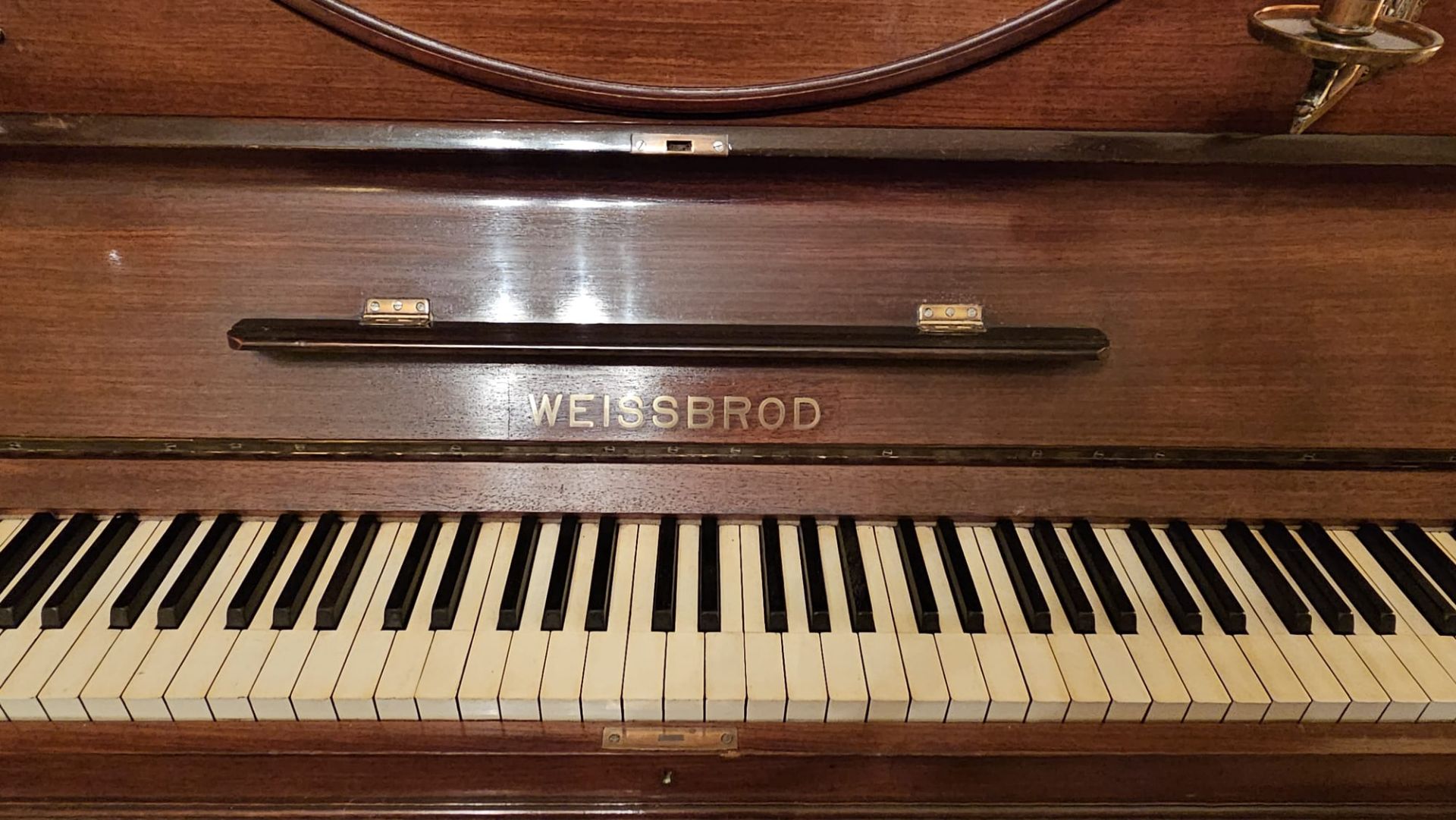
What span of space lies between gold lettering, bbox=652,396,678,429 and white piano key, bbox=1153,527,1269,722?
0.66 metres

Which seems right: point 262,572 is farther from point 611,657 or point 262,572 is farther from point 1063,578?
point 1063,578

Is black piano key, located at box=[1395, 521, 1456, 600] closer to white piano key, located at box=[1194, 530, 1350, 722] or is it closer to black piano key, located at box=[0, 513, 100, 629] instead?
white piano key, located at box=[1194, 530, 1350, 722]

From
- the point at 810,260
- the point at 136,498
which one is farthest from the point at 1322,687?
the point at 136,498

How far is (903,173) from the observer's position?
1.12 m

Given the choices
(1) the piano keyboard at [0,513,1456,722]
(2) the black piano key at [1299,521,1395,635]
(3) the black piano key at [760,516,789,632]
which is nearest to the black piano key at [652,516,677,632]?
(1) the piano keyboard at [0,513,1456,722]

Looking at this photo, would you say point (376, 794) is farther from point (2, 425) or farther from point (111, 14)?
point (111, 14)

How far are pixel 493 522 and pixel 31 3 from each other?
2.50ft

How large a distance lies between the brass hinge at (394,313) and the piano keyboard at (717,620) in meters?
0.25

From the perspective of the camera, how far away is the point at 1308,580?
1.11 metres

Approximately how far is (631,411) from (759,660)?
349mm

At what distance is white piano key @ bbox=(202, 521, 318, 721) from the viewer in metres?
0.95

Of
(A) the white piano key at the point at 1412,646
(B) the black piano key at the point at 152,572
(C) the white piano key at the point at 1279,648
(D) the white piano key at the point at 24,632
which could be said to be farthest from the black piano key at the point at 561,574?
(A) the white piano key at the point at 1412,646

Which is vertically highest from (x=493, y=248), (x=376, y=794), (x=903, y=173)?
(x=903, y=173)

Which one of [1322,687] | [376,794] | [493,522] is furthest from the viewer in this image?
[493,522]
